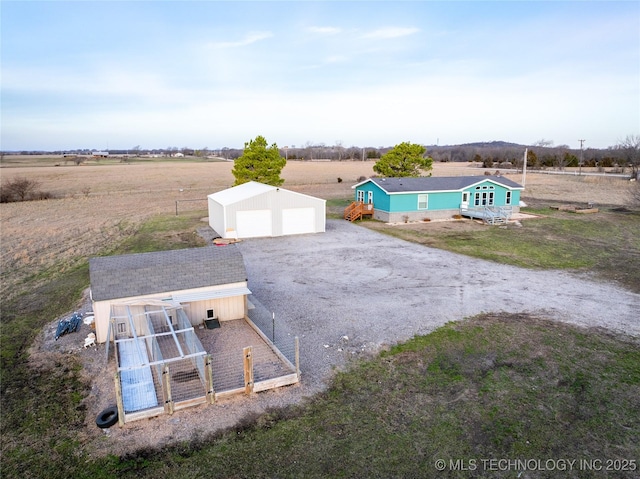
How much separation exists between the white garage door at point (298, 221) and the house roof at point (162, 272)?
40.3ft

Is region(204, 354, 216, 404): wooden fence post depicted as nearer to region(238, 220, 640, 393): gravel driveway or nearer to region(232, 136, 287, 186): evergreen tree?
region(238, 220, 640, 393): gravel driveway

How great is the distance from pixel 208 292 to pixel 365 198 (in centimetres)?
Result: 2209

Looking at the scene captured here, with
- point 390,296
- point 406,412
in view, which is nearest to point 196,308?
point 390,296

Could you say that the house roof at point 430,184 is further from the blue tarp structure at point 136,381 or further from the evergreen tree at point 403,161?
the blue tarp structure at point 136,381

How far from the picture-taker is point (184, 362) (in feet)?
34.4

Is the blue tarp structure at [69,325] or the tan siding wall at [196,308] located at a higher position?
the tan siding wall at [196,308]

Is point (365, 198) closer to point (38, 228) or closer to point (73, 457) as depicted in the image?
point (38, 228)

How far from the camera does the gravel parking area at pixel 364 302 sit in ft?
28.3

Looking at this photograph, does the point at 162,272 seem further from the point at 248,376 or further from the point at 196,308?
the point at 248,376

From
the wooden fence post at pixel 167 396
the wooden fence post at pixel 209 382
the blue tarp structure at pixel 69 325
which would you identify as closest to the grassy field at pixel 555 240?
the wooden fence post at pixel 209 382

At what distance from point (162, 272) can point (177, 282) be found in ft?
1.73

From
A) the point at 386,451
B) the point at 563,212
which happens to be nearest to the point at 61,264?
the point at 386,451

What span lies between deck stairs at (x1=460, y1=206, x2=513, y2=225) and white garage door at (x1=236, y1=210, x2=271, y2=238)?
14.9m

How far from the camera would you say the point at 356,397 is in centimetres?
919
